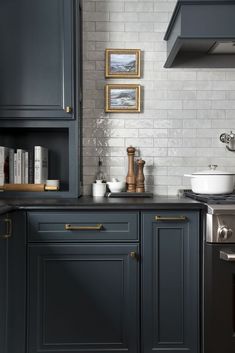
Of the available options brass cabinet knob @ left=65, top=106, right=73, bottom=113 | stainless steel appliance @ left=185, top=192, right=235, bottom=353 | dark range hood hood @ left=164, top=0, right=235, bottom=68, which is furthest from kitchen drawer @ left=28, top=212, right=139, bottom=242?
dark range hood hood @ left=164, top=0, right=235, bottom=68

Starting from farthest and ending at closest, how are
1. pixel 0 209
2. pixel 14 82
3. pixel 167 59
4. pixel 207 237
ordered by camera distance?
pixel 167 59 → pixel 14 82 → pixel 207 237 → pixel 0 209

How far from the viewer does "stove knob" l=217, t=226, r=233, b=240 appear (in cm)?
208

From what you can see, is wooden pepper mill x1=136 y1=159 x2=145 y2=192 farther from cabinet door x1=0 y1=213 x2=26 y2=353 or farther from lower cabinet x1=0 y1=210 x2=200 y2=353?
cabinet door x1=0 y1=213 x2=26 y2=353

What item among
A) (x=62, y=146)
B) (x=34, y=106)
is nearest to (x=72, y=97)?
(x=34, y=106)

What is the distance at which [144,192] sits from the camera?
2.73 meters

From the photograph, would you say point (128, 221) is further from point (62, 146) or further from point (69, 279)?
point (62, 146)

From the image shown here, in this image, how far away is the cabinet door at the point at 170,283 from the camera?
2209 millimetres

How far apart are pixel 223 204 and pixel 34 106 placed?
1.23 metres

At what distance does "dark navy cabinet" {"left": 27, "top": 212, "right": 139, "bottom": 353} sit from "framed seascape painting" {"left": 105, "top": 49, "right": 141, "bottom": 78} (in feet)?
3.56

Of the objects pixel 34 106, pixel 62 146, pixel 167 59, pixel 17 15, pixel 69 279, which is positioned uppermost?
pixel 17 15

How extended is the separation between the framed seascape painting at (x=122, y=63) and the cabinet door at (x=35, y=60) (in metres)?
0.40

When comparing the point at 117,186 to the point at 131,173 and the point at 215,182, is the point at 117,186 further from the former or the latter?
the point at 215,182

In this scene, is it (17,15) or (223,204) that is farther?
(17,15)

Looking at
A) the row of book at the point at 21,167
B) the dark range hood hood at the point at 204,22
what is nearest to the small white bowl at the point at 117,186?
the row of book at the point at 21,167
